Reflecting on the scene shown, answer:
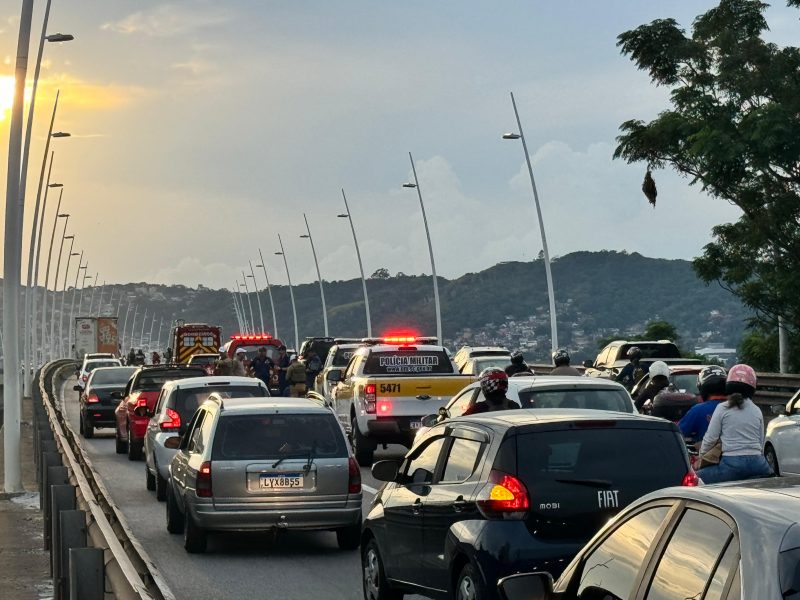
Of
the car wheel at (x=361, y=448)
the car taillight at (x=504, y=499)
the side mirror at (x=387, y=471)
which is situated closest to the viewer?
the car taillight at (x=504, y=499)

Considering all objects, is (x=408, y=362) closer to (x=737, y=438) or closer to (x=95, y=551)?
(x=737, y=438)

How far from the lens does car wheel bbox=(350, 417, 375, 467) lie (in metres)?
27.0

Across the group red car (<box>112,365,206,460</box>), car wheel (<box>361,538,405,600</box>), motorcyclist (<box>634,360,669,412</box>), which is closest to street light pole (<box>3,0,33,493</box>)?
red car (<box>112,365,206,460</box>)

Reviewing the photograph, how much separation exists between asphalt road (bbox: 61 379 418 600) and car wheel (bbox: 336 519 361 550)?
0.10 meters

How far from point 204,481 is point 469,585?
6.50m

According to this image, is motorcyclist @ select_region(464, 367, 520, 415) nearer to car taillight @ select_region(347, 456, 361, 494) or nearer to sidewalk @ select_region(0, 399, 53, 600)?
car taillight @ select_region(347, 456, 361, 494)

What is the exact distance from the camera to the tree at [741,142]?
41.3 m

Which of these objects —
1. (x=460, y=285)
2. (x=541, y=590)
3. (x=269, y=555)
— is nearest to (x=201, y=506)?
(x=269, y=555)

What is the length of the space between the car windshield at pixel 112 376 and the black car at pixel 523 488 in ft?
93.6

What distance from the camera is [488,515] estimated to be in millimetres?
10023

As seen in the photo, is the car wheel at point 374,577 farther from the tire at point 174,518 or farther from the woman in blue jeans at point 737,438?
the tire at point 174,518

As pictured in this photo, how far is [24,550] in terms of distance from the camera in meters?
16.6

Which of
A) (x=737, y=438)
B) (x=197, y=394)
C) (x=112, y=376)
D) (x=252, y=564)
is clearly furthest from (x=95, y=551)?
(x=112, y=376)

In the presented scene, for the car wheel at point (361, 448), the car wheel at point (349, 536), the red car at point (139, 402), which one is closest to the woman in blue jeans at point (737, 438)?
→ the car wheel at point (349, 536)
